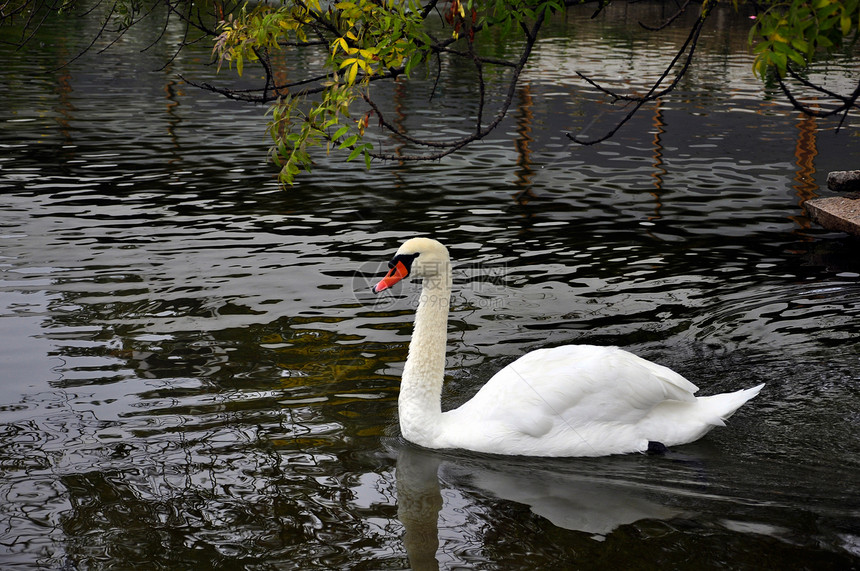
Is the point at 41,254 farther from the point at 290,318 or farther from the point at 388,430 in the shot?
the point at 388,430

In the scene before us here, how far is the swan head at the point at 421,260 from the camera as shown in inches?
241

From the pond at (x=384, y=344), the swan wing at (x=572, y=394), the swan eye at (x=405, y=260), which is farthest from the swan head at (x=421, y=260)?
the pond at (x=384, y=344)

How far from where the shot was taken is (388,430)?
6.41 meters

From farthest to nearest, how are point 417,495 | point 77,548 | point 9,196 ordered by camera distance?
point 9,196 < point 417,495 < point 77,548

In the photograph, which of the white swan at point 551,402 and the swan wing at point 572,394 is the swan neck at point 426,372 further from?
the swan wing at point 572,394

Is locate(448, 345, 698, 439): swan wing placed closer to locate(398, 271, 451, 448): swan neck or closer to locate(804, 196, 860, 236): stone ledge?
locate(398, 271, 451, 448): swan neck

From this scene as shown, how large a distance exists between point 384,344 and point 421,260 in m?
2.00

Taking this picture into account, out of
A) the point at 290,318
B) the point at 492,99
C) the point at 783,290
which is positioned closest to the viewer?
the point at 290,318

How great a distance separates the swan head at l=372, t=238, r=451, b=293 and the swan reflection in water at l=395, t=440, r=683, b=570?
45.6 inches

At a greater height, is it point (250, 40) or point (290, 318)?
point (250, 40)

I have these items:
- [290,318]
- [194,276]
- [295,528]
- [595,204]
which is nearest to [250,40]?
[295,528]

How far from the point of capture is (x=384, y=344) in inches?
316

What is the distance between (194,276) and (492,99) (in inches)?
569

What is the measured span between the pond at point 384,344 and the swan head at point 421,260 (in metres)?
1.13
